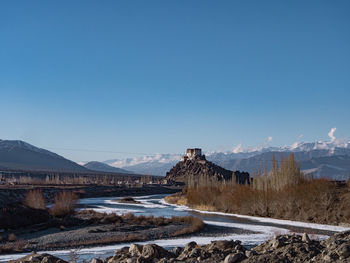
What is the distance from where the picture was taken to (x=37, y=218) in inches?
1299

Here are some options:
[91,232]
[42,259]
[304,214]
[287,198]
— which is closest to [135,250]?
[42,259]

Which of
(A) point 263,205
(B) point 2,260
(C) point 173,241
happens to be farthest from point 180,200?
(B) point 2,260

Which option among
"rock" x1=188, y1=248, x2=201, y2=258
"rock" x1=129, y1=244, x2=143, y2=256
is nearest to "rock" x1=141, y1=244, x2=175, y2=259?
"rock" x1=129, y1=244, x2=143, y2=256

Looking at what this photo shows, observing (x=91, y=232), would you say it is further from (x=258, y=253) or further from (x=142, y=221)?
(x=258, y=253)

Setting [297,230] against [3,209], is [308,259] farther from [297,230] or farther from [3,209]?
[3,209]

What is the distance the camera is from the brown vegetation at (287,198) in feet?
112

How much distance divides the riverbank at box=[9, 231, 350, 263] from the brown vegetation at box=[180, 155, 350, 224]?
22341 mm

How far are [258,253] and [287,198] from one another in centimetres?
2793

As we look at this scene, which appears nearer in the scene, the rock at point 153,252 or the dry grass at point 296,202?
the rock at point 153,252

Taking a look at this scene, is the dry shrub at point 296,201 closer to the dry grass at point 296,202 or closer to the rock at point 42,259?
the dry grass at point 296,202

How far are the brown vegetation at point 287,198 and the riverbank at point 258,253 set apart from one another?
22.3m

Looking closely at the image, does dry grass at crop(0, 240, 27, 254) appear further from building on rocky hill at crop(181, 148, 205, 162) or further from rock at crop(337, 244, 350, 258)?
building on rocky hill at crop(181, 148, 205, 162)

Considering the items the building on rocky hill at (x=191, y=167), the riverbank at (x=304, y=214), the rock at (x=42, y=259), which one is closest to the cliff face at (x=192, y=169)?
the building on rocky hill at (x=191, y=167)

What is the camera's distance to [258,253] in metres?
11.6
